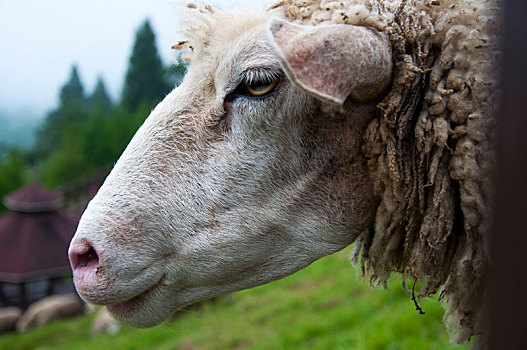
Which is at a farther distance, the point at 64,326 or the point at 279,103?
the point at 64,326

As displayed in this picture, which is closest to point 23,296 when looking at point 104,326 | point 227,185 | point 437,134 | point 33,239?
point 33,239

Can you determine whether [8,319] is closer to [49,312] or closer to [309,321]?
[49,312]

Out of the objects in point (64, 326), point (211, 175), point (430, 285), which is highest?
point (211, 175)

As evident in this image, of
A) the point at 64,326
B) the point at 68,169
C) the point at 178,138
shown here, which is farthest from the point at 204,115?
the point at 68,169

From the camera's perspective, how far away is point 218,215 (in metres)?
1.78

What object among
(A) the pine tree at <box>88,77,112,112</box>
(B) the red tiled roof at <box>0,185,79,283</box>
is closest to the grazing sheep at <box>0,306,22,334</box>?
(B) the red tiled roof at <box>0,185,79,283</box>

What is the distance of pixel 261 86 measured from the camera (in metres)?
1.71

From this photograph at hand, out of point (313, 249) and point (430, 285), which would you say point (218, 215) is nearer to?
point (313, 249)

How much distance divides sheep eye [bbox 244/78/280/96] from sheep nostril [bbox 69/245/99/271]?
79 cm

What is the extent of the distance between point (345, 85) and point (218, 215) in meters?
0.66

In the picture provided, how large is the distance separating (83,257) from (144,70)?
10.4 meters

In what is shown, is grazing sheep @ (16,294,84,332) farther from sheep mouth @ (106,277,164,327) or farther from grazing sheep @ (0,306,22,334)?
sheep mouth @ (106,277,164,327)

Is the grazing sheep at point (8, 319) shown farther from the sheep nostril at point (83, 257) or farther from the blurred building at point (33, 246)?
the sheep nostril at point (83, 257)

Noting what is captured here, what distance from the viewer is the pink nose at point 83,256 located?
5.64 feet
